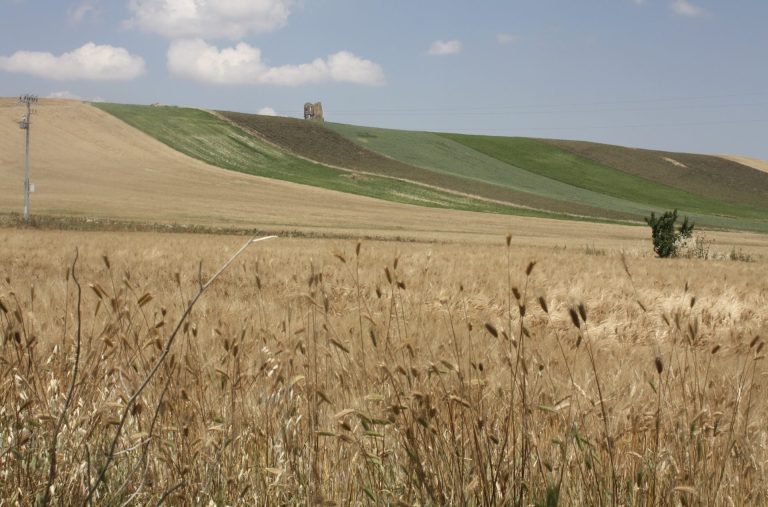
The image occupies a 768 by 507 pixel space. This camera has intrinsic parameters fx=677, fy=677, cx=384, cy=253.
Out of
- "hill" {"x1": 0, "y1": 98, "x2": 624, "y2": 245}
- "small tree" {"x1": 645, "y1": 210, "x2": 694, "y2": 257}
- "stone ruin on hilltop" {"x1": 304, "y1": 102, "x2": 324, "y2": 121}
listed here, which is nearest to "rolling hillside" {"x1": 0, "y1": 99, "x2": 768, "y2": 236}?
"hill" {"x1": 0, "y1": 98, "x2": 624, "y2": 245}

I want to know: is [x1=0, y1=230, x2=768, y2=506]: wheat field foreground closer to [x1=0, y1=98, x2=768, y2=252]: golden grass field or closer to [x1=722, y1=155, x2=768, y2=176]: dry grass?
[x1=0, y1=98, x2=768, y2=252]: golden grass field

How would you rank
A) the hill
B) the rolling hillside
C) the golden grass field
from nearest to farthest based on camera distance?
the golden grass field, the hill, the rolling hillside

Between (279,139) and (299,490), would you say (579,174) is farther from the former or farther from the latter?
(299,490)

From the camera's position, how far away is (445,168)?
226 feet

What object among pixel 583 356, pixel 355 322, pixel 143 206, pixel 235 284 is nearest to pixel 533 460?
pixel 583 356

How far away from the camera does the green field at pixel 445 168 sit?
5666 centimetres

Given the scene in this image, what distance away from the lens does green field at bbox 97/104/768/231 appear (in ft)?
186

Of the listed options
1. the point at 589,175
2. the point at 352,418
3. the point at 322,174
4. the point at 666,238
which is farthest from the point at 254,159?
the point at 352,418

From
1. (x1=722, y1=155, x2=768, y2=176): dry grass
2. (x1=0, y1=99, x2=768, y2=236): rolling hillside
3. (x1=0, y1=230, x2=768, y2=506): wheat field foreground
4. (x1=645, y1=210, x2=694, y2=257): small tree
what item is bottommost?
(x1=0, y1=230, x2=768, y2=506): wheat field foreground

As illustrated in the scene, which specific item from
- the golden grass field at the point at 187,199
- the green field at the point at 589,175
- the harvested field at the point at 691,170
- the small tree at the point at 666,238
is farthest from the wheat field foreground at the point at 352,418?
the harvested field at the point at 691,170

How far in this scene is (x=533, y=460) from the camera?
2777 millimetres

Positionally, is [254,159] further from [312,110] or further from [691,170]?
[691,170]

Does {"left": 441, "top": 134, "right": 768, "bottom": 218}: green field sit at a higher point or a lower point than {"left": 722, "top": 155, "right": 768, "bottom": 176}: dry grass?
lower

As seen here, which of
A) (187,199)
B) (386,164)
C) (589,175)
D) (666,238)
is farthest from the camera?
(589,175)
